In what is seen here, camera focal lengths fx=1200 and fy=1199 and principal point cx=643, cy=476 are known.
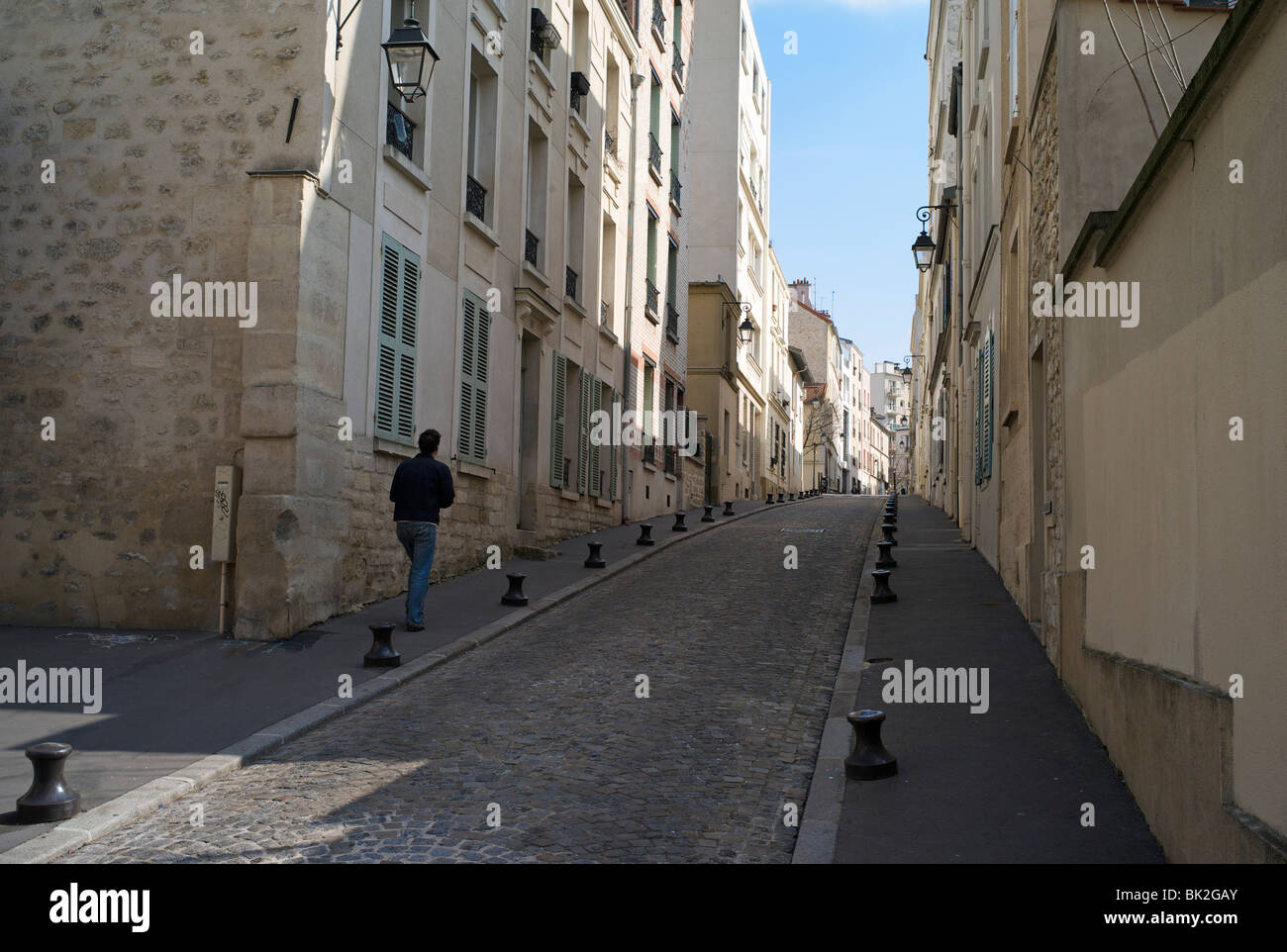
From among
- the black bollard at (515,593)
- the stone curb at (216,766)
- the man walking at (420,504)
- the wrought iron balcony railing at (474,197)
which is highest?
the wrought iron balcony railing at (474,197)

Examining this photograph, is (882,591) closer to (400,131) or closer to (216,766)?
(400,131)

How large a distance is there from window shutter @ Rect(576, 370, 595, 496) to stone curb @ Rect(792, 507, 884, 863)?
9518 millimetres

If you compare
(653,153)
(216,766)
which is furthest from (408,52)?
(653,153)

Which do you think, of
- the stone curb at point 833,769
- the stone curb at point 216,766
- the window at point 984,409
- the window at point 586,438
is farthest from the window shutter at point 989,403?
the window at point 586,438

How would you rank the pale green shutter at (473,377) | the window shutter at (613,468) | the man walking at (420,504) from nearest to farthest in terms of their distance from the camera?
the man walking at (420,504) < the pale green shutter at (473,377) < the window shutter at (613,468)

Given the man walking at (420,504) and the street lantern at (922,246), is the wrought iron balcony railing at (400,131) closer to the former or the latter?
the man walking at (420,504)

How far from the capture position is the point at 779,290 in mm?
50469

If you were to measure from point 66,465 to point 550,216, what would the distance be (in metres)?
9.39

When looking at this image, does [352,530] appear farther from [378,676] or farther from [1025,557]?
[1025,557]

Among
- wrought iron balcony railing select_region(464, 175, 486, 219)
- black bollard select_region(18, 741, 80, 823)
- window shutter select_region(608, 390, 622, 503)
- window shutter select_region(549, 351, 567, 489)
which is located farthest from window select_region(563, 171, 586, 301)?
black bollard select_region(18, 741, 80, 823)

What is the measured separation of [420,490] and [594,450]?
9.94 meters

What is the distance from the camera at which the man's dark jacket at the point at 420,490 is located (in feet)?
36.3

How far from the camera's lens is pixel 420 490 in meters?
11.1
